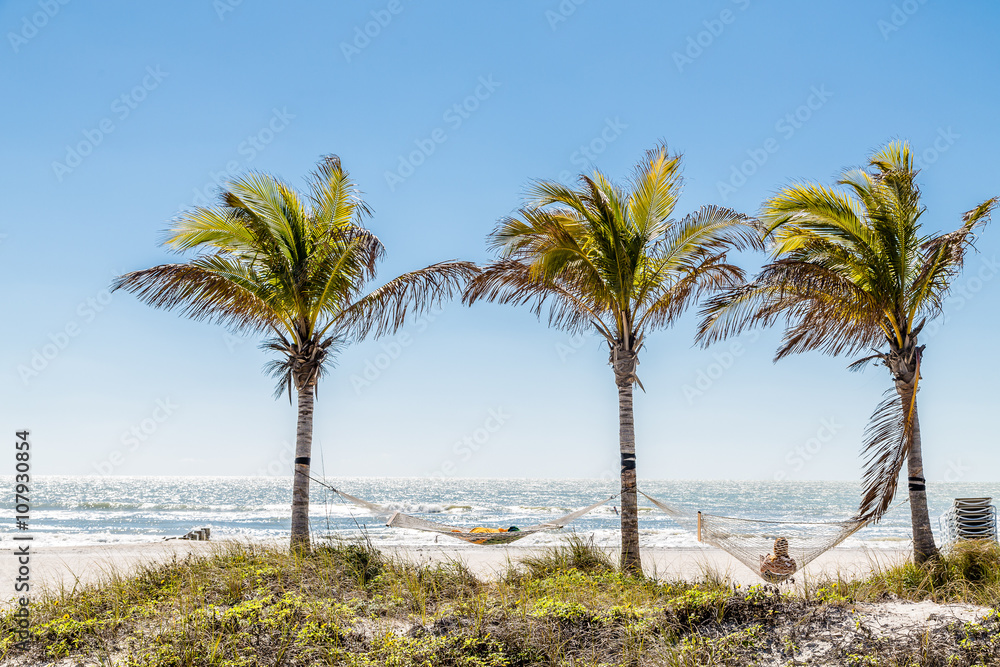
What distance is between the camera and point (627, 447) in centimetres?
787

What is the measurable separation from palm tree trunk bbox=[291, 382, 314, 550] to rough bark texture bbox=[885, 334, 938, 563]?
21.5 ft

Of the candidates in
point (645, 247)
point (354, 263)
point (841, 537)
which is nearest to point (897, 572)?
point (841, 537)

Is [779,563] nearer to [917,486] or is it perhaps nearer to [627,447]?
[917,486]

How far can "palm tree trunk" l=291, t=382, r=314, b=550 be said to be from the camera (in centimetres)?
790

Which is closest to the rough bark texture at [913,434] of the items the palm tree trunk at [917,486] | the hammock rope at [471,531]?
the palm tree trunk at [917,486]

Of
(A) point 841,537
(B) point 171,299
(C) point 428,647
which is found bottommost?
(C) point 428,647

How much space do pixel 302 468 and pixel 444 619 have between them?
369 centimetres

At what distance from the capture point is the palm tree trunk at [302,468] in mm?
7902

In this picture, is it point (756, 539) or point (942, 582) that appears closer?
point (942, 582)

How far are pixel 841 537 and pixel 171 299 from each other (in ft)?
26.2

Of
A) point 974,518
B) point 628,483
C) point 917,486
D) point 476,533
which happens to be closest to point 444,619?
point 476,533

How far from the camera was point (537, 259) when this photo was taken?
26.2ft

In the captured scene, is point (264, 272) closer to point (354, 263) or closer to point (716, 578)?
point (354, 263)

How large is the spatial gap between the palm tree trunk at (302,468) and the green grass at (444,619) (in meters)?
1.44
